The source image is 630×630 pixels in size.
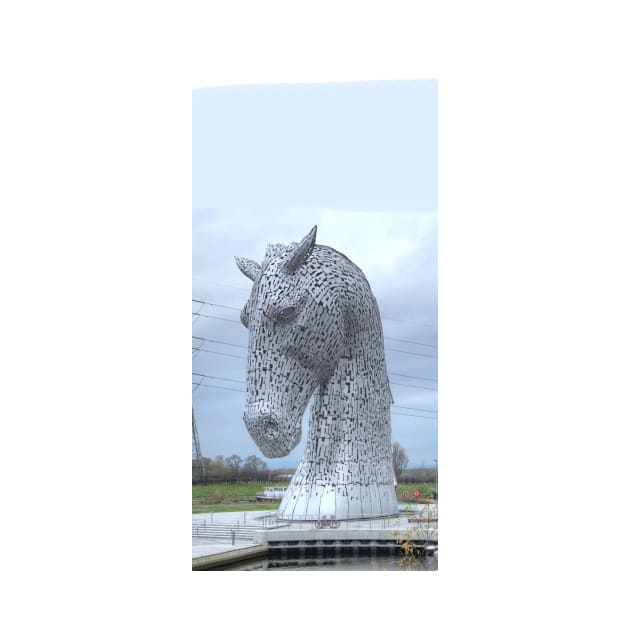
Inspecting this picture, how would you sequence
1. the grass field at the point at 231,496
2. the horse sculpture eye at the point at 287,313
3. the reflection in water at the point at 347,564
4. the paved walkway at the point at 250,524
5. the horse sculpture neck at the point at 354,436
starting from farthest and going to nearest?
the grass field at the point at 231,496 → the horse sculpture neck at the point at 354,436 → the horse sculpture eye at the point at 287,313 → the paved walkway at the point at 250,524 → the reflection in water at the point at 347,564

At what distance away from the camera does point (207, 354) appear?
Result: 34.0 ft

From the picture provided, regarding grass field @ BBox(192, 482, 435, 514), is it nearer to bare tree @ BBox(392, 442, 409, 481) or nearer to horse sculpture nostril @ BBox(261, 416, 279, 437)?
bare tree @ BBox(392, 442, 409, 481)

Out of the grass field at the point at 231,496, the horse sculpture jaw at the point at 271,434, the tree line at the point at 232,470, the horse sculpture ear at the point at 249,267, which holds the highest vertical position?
the horse sculpture ear at the point at 249,267

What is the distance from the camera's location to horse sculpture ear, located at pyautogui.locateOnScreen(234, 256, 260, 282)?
1016 centimetres

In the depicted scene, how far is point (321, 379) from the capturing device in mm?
10258

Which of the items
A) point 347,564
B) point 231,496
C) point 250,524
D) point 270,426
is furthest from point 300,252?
point 347,564

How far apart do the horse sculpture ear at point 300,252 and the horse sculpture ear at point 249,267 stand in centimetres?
31

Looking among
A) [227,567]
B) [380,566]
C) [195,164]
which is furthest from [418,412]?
[195,164]

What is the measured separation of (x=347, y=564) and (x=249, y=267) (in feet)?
8.92

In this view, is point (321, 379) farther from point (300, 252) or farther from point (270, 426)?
point (300, 252)

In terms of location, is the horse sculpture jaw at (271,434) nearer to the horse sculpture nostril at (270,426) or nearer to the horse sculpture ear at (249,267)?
the horse sculpture nostril at (270,426)

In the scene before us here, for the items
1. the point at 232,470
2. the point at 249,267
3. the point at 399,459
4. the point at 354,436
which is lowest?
the point at 232,470

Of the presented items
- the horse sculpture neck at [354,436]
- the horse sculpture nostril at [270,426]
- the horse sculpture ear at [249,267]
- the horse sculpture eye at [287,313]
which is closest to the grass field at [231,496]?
the horse sculpture neck at [354,436]

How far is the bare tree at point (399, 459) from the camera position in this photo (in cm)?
1016
